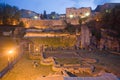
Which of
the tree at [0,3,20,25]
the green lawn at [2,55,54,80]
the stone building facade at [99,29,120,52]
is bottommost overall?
the green lawn at [2,55,54,80]

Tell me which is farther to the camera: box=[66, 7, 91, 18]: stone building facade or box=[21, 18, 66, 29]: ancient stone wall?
box=[66, 7, 91, 18]: stone building facade

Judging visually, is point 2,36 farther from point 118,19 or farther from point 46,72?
point 46,72

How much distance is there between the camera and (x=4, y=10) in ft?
173

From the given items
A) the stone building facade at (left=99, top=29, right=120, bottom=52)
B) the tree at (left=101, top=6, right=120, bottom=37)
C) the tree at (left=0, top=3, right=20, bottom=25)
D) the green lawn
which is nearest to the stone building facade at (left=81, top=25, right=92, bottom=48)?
the stone building facade at (left=99, top=29, right=120, bottom=52)

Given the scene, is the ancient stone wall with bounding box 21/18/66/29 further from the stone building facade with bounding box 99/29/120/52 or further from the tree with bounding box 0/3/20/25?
the stone building facade with bounding box 99/29/120/52

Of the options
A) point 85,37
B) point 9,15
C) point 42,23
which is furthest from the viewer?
point 42,23

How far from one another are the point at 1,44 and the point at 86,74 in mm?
19148

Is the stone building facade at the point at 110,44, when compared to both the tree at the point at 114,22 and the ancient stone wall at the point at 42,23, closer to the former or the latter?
the tree at the point at 114,22

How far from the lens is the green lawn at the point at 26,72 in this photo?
17.2 metres

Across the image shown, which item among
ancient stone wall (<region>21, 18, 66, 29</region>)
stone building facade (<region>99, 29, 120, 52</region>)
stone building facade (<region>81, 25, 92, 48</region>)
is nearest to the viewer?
stone building facade (<region>99, 29, 120, 52</region>)

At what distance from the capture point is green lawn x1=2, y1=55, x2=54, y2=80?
17.2 meters

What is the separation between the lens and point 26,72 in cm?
1881

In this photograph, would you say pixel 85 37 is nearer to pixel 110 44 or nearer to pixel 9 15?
pixel 110 44

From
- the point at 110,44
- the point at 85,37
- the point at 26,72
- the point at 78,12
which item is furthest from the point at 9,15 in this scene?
the point at 26,72
